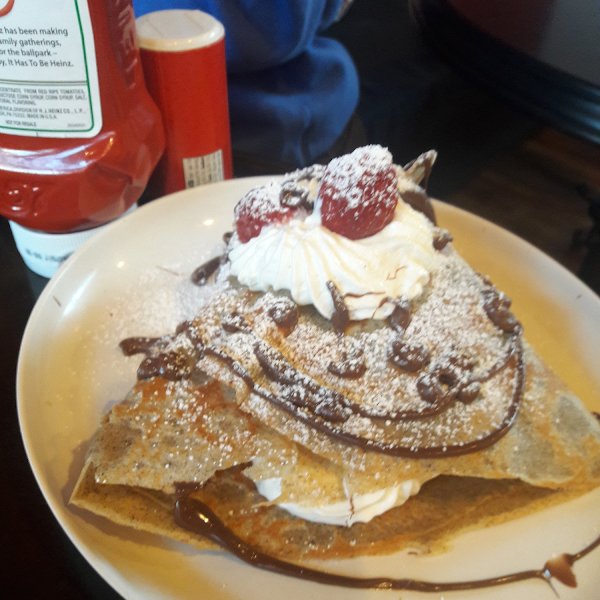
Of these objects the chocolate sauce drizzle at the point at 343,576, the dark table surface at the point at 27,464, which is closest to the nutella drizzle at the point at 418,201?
the chocolate sauce drizzle at the point at 343,576

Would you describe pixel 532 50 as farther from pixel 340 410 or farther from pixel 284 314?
pixel 340 410

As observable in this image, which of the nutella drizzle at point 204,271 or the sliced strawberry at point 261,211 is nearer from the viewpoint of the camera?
the sliced strawberry at point 261,211

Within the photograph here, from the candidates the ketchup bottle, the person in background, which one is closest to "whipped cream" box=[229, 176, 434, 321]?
the ketchup bottle

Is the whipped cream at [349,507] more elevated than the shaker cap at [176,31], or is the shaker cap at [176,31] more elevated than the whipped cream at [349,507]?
the shaker cap at [176,31]

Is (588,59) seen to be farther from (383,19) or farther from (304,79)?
(383,19)

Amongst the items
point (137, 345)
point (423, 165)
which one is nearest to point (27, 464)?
point (137, 345)

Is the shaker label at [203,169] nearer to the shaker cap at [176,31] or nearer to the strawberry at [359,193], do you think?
the shaker cap at [176,31]

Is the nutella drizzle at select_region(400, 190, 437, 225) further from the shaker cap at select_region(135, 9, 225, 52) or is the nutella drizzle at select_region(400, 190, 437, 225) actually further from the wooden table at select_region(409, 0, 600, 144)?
the shaker cap at select_region(135, 9, 225, 52)

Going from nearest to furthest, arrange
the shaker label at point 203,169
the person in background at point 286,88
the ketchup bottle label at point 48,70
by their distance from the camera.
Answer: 1. the ketchup bottle label at point 48,70
2. the shaker label at point 203,169
3. the person in background at point 286,88
